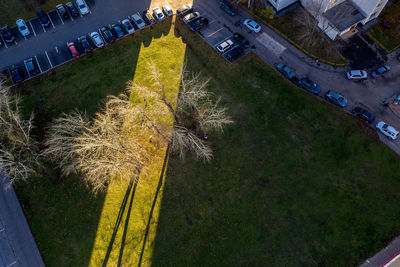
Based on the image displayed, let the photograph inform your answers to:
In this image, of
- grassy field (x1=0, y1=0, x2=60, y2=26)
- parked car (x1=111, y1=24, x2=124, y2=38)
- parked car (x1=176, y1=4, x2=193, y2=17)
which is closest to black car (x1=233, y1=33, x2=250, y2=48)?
parked car (x1=176, y1=4, x2=193, y2=17)

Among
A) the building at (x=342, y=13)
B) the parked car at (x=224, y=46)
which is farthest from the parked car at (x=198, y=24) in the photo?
the building at (x=342, y=13)

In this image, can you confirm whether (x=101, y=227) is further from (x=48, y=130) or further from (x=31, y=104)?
(x=31, y=104)

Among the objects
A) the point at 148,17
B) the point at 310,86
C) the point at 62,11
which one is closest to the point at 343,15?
the point at 310,86

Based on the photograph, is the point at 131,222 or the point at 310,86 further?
the point at 310,86

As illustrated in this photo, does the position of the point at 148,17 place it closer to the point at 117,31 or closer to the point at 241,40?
the point at 117,31

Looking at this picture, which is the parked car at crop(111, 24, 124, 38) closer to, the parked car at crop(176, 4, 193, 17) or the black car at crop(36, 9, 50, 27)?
the parked car at crop(176, 4, 193, 17)

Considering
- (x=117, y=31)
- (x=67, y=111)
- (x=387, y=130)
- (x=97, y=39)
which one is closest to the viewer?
(x=387, y=130)

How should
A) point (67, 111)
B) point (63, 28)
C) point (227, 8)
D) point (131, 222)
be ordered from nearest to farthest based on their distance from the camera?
point (131, 222), point (67, 111), point (227, 8), point (63, 28)

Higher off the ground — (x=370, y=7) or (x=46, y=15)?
(x=370, y=7)
